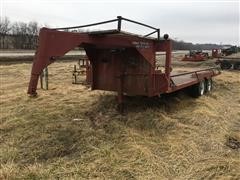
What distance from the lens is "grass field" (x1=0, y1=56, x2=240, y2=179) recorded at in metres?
5.35

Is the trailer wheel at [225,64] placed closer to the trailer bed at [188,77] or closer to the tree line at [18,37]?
the trailer bed at [188,77]

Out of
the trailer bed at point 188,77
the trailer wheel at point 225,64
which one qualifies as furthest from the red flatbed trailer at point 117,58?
the trailer wheel at point 225,64

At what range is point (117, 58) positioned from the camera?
8453 mm

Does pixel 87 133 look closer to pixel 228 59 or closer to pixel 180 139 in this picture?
pixel 180 139

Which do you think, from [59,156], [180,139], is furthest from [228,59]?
[59,156]

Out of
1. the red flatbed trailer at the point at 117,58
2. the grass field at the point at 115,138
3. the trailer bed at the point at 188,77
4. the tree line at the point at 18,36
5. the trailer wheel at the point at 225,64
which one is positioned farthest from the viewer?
the tree line at the point at 18,36

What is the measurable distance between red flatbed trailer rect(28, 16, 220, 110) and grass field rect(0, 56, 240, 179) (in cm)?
59

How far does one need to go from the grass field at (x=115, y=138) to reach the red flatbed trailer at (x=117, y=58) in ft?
1.92

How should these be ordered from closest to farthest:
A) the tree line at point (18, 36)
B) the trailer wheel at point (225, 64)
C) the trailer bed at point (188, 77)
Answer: the trailer bed at point (188, 77), the trailer wheel at point (225, 64), the tree line at point (18, 36)

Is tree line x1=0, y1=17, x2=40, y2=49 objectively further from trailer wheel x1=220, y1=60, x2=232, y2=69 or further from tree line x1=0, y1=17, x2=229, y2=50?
trailer wheel x1=220, y1=60, x2=232, y2=69

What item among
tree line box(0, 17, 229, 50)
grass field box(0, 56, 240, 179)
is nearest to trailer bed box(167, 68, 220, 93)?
grass field box(0, 56, 240, 179)

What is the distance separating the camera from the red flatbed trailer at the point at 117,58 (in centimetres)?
645

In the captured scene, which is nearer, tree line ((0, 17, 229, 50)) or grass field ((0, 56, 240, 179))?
grass field ((0, 56, 240, 179))

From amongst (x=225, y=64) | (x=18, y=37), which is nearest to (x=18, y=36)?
(x=18, y=37)
